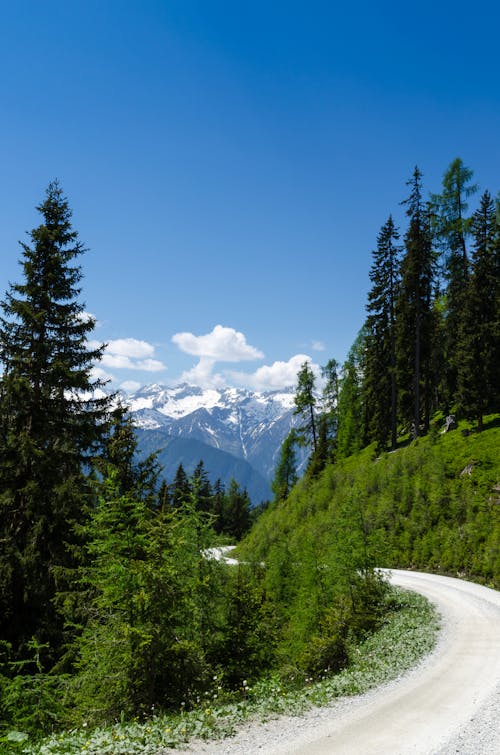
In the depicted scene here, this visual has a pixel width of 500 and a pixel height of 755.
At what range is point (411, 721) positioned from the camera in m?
7.58

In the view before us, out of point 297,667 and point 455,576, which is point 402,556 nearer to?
point 455,576

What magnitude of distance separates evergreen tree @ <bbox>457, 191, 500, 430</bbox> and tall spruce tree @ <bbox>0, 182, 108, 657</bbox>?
25.3 metres

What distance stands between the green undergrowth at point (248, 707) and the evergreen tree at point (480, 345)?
20.8m

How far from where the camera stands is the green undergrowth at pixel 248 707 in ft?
22.2

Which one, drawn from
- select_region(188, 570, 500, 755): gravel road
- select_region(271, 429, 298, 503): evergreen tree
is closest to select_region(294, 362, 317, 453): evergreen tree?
select_region(271, 429, 298, 503): evergreen tree

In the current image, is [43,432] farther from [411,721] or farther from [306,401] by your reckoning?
[306,401]

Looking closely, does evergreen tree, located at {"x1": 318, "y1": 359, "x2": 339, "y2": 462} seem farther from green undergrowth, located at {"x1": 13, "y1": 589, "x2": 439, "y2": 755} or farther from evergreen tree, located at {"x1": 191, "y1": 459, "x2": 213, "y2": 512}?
green undergrowth, located at {"x1": 13, "y1": 589, "x2": 439, "y2": 755}

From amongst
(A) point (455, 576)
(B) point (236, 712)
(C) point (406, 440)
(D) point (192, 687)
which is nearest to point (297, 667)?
(D) point (192, 687)

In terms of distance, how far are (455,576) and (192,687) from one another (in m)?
17.2

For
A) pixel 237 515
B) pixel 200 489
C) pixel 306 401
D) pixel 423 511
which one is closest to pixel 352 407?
pixel 306 401

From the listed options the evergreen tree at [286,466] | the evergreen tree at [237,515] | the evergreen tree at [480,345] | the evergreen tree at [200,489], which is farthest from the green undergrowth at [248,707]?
the evergreen tree at [237,515]

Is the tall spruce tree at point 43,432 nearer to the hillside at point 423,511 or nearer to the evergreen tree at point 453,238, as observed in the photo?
the hillside at point 423,511

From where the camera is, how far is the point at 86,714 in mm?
8828

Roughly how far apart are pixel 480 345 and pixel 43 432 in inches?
1170
